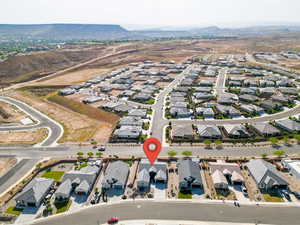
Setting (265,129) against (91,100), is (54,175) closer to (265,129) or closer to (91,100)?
(91,100)

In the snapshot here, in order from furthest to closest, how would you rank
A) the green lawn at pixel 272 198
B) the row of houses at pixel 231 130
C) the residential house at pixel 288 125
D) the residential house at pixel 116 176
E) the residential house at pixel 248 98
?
the residential house at pixel 248 98, the residential house at pixel 288 125, the row of houses at pixel 231 130, the residential house at pixel 116 176, the green lawn at pixel 272 198

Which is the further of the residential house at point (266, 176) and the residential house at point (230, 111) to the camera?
the residential house at point (230, 111)

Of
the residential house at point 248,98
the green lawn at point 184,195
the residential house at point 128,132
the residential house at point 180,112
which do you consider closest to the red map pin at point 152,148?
the residential house at point 128,132

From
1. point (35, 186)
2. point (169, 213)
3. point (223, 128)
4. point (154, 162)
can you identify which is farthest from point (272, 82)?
point (35, 186)

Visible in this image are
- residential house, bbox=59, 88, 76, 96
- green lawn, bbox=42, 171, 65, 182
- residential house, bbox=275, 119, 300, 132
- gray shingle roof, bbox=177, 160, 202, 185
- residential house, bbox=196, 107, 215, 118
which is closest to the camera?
gray shingle roof, bbox=177, 160, 202, 185

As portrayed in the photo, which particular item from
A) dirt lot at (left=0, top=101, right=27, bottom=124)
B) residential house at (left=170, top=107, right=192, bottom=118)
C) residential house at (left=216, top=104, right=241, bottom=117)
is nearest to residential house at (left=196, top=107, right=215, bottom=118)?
residential house at (left=216, top=104, right=241, bottom=117)

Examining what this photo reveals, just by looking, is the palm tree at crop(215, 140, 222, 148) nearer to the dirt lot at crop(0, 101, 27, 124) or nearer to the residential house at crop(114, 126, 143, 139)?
the residential house at crop(114, 126, 143, 139)

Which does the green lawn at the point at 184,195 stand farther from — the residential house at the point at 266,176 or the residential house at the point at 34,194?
the residential house at the point at 34,194

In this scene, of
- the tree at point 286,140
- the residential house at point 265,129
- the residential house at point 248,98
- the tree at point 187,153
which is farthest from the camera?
the residential house at point 248,98
